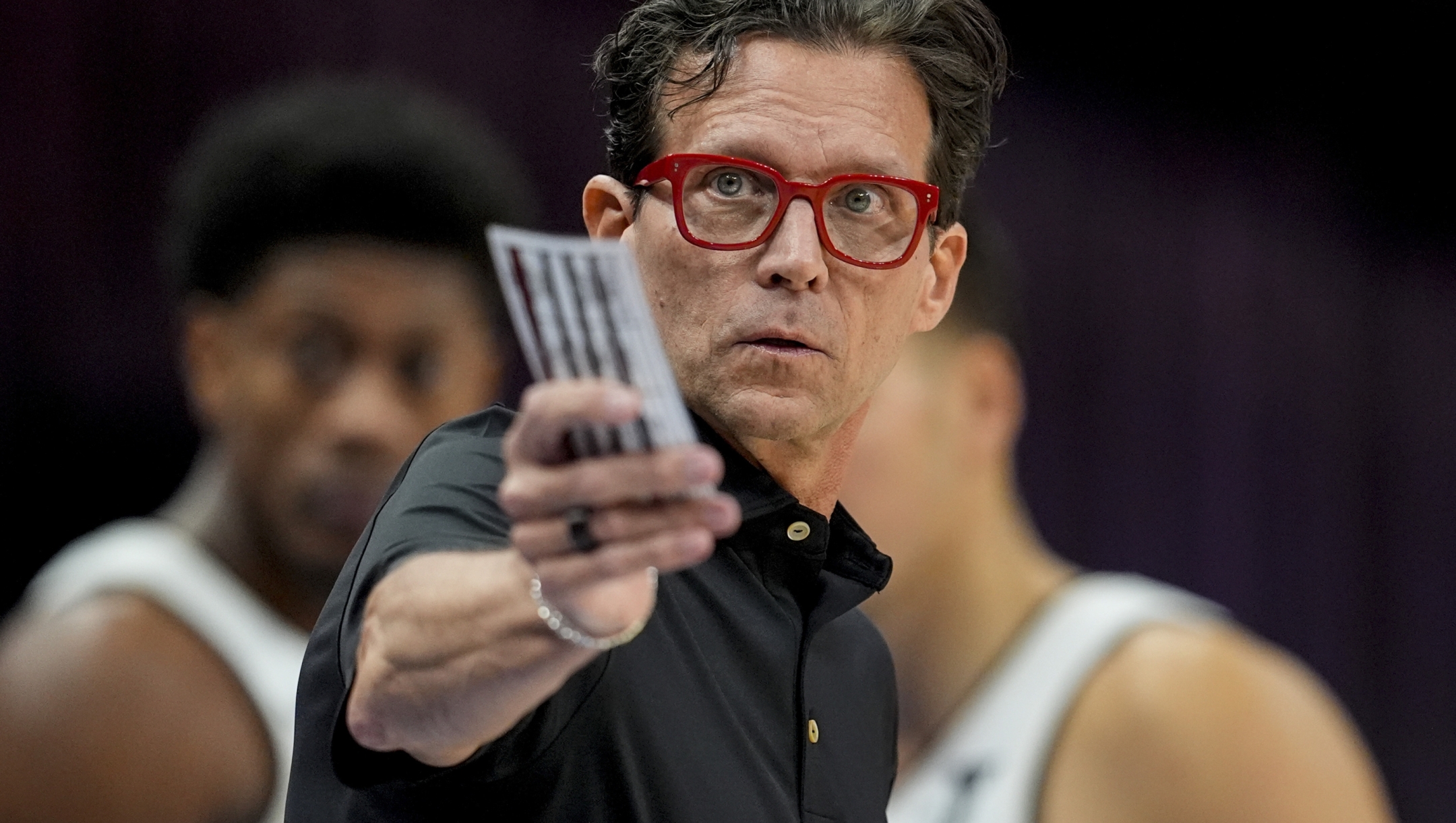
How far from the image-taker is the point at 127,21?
292 centimetres

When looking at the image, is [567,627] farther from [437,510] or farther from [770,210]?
[770,210]

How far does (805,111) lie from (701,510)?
2.02ft

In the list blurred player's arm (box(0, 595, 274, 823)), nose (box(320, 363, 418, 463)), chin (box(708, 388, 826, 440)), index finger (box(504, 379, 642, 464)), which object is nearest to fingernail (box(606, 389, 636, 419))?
index finger (box(504, 379, 642, 464))

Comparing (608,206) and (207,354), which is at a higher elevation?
(608,206)

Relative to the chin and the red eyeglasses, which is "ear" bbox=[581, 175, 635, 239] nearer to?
the red eyeglasses

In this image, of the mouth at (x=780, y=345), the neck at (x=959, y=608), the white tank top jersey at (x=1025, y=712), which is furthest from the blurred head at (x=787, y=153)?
the neck at (x=959, y=608)

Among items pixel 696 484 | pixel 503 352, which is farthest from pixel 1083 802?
pixel 696 484

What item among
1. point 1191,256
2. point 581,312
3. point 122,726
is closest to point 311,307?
point 122,726

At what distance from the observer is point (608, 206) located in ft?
4.89

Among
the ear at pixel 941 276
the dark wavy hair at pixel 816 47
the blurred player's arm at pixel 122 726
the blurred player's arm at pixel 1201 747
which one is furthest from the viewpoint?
the blurred player's arm at pixel 1201 747

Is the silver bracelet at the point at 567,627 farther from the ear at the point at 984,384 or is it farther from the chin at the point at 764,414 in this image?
the ear at the point at 984,384

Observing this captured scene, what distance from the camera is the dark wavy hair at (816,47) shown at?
1412 mm

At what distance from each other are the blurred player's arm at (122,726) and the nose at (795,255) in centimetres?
176

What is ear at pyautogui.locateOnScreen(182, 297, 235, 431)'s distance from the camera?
9.64ft
